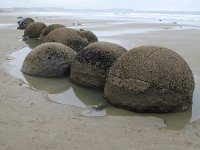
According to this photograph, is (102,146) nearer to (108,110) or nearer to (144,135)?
(144,135)

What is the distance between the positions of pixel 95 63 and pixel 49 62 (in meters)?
1.58

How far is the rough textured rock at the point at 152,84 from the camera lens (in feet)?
18.9

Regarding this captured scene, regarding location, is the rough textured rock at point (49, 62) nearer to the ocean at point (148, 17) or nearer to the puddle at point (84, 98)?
the puddle at point (84, 98)

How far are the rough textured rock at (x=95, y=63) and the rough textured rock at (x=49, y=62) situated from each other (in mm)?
845

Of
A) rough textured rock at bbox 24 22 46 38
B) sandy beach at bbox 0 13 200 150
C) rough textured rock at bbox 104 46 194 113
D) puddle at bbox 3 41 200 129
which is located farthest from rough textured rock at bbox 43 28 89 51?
rough textured rock at bbox 24 22 46 38

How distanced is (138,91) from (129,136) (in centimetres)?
120

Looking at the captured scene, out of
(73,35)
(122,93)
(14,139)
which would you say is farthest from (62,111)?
(73,35)

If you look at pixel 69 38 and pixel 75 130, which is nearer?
pixel 75 130

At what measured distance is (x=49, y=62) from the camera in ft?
27.1

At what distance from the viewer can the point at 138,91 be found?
18.9ft

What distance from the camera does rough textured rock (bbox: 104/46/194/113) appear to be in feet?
18.9

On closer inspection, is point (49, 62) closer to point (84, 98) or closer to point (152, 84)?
point (84, 98)

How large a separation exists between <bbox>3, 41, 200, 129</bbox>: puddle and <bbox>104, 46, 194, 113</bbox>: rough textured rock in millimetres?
153

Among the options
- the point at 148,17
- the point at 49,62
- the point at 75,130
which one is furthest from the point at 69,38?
the point at 148,17
